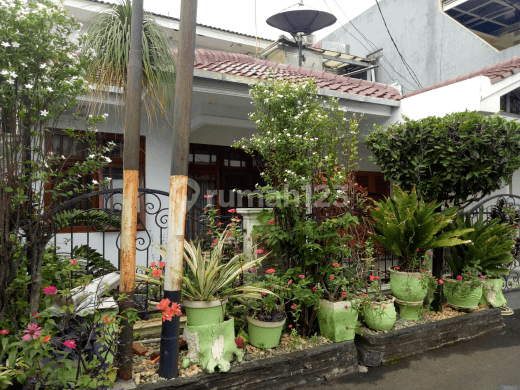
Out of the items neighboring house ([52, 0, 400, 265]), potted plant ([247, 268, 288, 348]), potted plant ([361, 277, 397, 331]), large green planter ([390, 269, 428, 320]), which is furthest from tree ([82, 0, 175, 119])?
large green planter ([390, 269, 428, 320])

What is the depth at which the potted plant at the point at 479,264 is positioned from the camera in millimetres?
4805

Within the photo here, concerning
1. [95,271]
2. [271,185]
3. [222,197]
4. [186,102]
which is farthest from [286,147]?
[222,197]

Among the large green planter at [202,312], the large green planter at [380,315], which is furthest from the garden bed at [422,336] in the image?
the large green planter at [202,312]

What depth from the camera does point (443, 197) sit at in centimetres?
504

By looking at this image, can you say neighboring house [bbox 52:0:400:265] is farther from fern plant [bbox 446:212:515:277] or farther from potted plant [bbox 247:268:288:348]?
fern plant [bbox 446:212:515:277]

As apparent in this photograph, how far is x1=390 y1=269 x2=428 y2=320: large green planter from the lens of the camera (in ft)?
14.2

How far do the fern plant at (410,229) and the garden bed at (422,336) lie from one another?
728 mm

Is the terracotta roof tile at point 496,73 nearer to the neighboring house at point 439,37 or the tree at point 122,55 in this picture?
the tree at point 122,55

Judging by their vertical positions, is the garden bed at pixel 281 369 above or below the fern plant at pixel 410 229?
below

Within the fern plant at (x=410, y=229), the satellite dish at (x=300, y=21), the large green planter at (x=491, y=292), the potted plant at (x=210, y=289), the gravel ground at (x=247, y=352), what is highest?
the satellite dish at (x=300, y=21)

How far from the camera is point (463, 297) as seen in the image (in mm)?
4801

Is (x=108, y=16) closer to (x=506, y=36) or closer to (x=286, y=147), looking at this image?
(x=286, y=147)

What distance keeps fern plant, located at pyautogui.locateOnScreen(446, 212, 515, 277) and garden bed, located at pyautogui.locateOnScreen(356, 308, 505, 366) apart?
1.90ft

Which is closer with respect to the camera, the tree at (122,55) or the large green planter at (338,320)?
the large green planter at (338,320)
